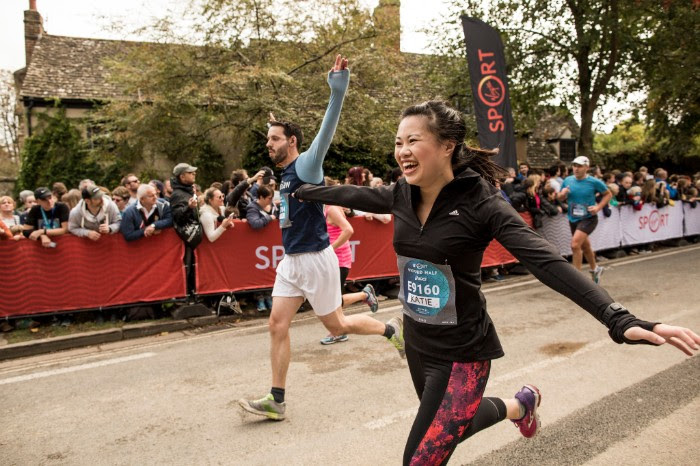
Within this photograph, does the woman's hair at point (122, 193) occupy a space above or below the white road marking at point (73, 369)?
above

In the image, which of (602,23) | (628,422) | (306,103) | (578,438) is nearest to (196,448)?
(578,438)

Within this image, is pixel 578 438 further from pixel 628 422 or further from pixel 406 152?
pixel 406 152

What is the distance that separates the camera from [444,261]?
2338 millimetres

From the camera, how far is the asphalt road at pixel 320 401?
11.6 ft

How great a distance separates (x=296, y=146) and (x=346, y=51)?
16017 millimetres

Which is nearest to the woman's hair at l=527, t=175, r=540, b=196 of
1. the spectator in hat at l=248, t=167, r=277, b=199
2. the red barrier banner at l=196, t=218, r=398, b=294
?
the red barrier banner at l=196, t=218, r=398, b=294

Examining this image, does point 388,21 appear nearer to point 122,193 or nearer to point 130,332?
point 122,193

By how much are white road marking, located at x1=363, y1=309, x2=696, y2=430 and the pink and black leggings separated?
158 centimetres

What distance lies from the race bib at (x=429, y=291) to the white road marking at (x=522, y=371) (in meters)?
1.74

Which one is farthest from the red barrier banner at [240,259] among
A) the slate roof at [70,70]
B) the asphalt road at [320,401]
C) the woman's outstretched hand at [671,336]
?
the slate roof at [70,70]

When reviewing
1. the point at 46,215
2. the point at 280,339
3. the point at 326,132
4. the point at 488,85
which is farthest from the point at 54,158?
the point at 326,132

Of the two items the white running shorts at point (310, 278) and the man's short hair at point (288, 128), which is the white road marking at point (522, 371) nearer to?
the white running shorts at point (310, 278)

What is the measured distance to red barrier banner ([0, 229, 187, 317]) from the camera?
6.72 m

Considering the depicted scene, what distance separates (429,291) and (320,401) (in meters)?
2.36
